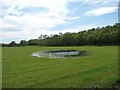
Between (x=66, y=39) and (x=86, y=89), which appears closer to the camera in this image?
(x=86, y=89)

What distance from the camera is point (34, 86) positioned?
40.1ft

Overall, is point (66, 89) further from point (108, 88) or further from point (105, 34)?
point (105, 34)

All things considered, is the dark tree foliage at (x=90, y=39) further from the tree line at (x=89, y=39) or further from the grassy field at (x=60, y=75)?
the grassy field at (x=60, y=75)

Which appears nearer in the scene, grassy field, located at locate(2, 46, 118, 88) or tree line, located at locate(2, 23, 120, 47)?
grassy field, located at locate(2, 46, 118, 88)

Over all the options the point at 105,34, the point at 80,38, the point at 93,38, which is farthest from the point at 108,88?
the point at 80,38

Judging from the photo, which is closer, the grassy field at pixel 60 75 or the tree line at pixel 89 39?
the grassy field at pixel 60 75

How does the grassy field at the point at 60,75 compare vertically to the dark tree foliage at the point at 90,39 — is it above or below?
below

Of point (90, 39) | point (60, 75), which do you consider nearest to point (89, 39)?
point (90, 39)

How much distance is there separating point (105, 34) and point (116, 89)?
8724cm

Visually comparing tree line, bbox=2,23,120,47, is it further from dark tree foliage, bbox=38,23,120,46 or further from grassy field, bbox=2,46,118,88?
grassy field, bbox=2,46,118,88

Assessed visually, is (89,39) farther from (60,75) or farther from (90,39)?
(60,75)

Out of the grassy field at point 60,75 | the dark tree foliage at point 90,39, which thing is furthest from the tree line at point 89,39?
the grassy field at point 60,75

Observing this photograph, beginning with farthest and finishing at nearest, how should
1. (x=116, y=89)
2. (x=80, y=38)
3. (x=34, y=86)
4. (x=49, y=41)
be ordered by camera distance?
(x=49, y=41) → (x=80, y=38) → (x=34, y=86) → (x=116, y=89)

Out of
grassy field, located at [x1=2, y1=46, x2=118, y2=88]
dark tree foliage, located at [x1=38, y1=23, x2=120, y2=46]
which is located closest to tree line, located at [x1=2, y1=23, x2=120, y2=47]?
dark tree foliage, located at [x1=38, y1=23, x2=120, y2=46]
